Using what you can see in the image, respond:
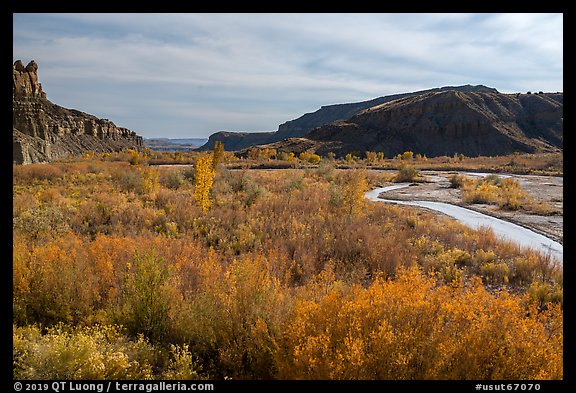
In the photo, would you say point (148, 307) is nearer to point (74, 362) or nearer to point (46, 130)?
point (74, 362)

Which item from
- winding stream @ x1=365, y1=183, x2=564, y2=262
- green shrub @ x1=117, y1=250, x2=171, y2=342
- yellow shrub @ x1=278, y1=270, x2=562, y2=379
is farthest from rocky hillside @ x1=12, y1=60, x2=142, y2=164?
winding stream @ x1=365, y1=183, x2=564, y2=262

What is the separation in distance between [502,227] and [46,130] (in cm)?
6172

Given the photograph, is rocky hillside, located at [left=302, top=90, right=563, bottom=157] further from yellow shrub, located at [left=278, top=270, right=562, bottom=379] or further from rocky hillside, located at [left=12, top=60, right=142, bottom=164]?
yellow shrub, located at [left=278, top=270, right=562, bottom=379]

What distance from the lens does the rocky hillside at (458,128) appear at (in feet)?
274

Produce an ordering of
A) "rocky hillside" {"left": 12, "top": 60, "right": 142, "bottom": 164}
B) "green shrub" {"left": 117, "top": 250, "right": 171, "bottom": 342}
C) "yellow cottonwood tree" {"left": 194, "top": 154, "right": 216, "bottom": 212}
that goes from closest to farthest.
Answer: "green shrub" {"left": 117, "top": 250, "right": 171, "bottom": 342} < "yellow cottonwood tree" {"left": 194, "top": 154, "right": 216, "bottom": 212} < "rocky hillside" {"left": 12, "top": 60, "right": 142, "bottom": 164}

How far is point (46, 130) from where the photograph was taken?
5453 centimetres

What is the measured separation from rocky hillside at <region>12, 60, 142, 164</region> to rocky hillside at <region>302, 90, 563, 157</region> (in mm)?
54364

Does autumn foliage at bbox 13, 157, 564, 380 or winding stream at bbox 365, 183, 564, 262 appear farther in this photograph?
winding stream at bbox 365, 183, 564, 262

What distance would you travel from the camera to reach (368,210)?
14047mm

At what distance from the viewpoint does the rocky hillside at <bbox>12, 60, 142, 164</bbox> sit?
43831 mm

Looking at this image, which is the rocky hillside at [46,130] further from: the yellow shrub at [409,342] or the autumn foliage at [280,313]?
the yellow shrub at [409,342]

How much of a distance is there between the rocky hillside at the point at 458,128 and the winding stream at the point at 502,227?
6676 cm
